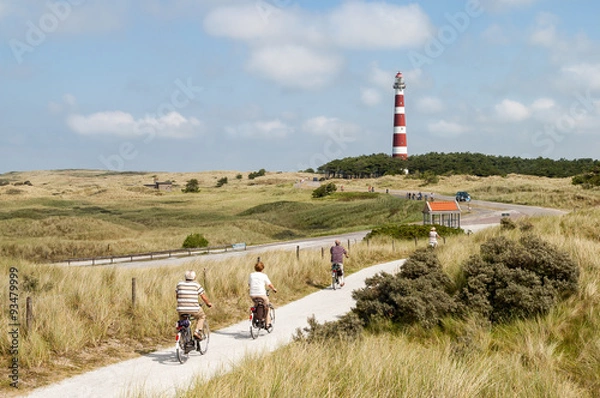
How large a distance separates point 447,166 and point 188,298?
15906 cm

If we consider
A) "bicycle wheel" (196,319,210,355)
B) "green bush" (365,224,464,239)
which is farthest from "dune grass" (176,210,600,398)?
"green bush" (365,224,464,239)

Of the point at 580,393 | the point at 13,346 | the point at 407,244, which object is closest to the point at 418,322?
the point at 580,393

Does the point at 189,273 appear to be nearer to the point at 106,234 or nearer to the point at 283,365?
the point at 283,365

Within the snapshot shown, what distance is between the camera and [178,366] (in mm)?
9945

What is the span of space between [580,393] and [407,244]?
26.9 metres

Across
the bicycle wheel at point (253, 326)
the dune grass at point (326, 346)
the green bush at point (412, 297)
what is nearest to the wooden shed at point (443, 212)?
the dune grass at point (326, 346)

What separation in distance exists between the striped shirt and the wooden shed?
40.4 m

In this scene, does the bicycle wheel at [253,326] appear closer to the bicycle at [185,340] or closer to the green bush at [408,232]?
the bicycle at [185,340]

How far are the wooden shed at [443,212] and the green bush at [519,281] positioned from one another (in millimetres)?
36040

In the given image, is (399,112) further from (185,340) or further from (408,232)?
(185,340)

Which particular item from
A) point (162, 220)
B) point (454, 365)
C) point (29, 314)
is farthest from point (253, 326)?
point (162, 220)

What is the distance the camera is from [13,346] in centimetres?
960

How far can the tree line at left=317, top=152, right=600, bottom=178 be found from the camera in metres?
155

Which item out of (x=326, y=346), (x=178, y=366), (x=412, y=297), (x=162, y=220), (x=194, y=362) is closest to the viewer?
(x=326, y=346)
